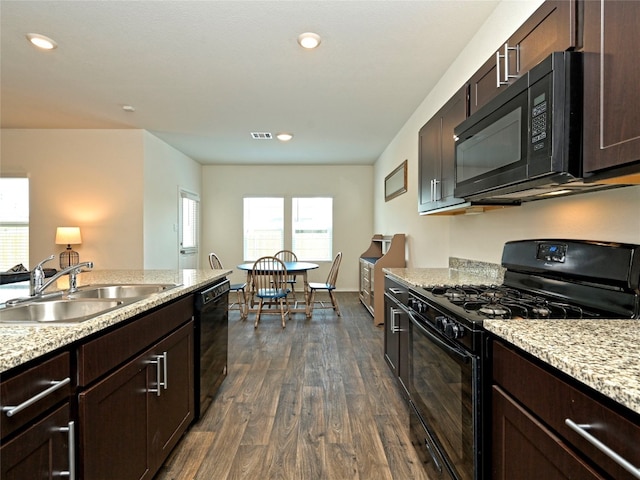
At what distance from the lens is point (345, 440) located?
2.02 m

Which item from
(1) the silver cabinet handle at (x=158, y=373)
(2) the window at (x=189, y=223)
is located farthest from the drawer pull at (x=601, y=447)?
(2) the window at (x=189, y=223)

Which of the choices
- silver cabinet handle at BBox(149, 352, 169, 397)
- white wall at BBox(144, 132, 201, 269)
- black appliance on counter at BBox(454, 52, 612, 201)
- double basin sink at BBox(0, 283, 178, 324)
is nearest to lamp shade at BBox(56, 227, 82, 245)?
white wall at BBox(144, 132, 201, 269)

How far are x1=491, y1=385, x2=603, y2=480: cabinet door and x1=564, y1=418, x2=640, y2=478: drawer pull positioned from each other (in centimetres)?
7

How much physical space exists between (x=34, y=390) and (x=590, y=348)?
1384 mm

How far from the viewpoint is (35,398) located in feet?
2.93

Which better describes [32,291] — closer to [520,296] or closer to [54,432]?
[54,432]

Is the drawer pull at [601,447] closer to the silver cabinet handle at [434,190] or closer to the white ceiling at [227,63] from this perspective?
the silver cabinet handle at [434,190]

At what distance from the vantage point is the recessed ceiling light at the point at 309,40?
2.50m

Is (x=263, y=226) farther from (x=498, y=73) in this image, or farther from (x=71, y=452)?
(x=71, y=452)

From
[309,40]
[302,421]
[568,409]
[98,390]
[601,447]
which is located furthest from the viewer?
[309,40]

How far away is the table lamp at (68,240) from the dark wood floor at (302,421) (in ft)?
8.65

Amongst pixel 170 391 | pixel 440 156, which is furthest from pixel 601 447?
pixel 440 156

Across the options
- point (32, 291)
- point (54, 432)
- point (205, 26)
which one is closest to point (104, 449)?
point (54, 432)

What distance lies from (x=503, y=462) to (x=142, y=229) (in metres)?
4.86
